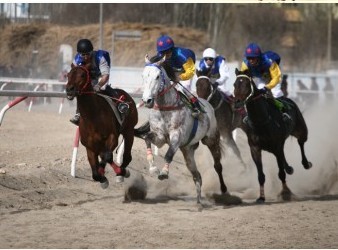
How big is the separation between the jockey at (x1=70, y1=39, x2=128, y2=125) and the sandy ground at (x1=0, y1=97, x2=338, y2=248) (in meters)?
1.35

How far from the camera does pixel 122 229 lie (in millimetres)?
8711

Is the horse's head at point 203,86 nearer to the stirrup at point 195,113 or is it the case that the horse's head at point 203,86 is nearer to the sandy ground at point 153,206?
the sandy ground at point 153,206

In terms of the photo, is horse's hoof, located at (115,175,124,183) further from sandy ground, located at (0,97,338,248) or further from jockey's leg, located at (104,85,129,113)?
jockey's leg, located at (104,85,129,113)

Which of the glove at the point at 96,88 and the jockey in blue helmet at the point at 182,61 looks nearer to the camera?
the glove at the point at 96,88

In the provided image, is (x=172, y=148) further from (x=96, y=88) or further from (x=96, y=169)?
(x=96, y=88)

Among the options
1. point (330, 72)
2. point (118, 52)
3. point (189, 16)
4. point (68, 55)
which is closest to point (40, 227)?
point (68, 55)

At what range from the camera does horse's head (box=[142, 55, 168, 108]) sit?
10047 mm

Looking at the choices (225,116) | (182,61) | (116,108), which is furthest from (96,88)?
(225,116)

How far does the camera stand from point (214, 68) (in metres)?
14.4

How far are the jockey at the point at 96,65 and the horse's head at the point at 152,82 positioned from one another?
0.64 m

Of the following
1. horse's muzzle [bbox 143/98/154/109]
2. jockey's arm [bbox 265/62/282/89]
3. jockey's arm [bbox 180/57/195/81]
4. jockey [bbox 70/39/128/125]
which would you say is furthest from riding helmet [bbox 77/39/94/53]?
jockey's arm [bbox 265/62/282/89]

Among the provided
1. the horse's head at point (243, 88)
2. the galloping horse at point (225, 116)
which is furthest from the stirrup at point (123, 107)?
the galloping horse at point (225, 116)

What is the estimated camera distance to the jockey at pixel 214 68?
14.2 m

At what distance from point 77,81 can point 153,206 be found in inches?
83.9
